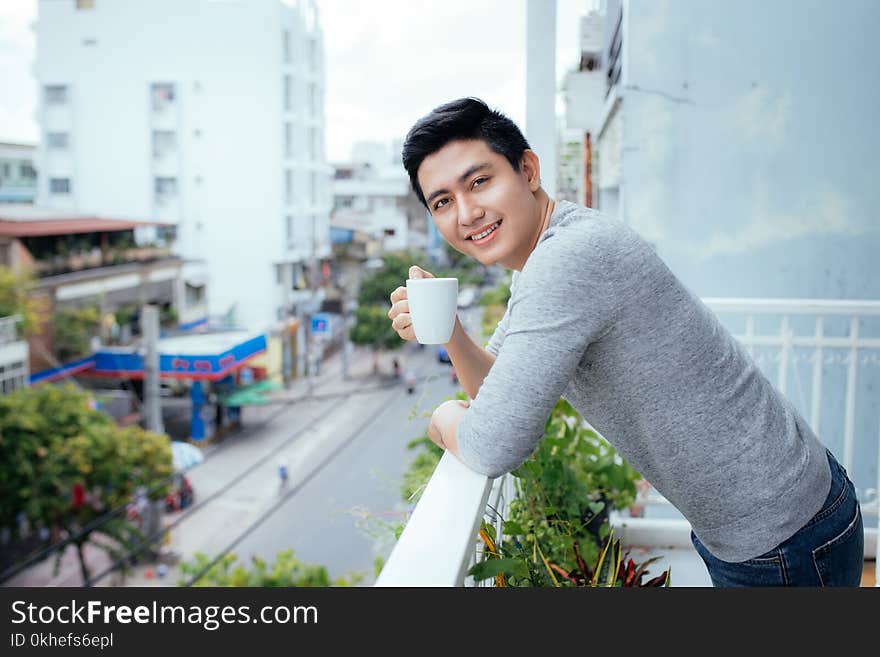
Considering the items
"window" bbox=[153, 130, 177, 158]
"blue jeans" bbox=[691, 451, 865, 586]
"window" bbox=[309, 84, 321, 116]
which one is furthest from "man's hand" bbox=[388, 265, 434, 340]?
"window" bbox=[309, 84, 321, 116]

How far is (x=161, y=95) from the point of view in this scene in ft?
63.1

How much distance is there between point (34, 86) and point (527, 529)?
2045cm

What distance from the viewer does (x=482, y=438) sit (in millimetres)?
649

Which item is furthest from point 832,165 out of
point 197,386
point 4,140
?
point 4,140

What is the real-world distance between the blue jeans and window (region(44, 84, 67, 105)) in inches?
806

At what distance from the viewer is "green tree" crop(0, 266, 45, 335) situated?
1102cm

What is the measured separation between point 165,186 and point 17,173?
3049 millimetres

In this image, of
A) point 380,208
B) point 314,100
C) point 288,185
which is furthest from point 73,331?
point 380,208

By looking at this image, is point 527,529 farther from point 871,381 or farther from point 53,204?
point 53,204

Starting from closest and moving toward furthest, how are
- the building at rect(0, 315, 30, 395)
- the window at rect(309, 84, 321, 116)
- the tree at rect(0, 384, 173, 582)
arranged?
the tree at rect(0, 384, 173, 582) → the building at rect(0, 315, 30, 395) → the window at rect(309, 84, 321, 116)

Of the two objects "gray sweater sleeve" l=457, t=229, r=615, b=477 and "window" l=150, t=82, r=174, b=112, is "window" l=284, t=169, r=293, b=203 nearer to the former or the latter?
"window" l=150, t=82, r=174, b=112

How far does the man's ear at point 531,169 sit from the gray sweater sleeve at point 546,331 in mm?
149

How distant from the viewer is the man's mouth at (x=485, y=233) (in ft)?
2.42

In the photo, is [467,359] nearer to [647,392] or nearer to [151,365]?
[647,392]
